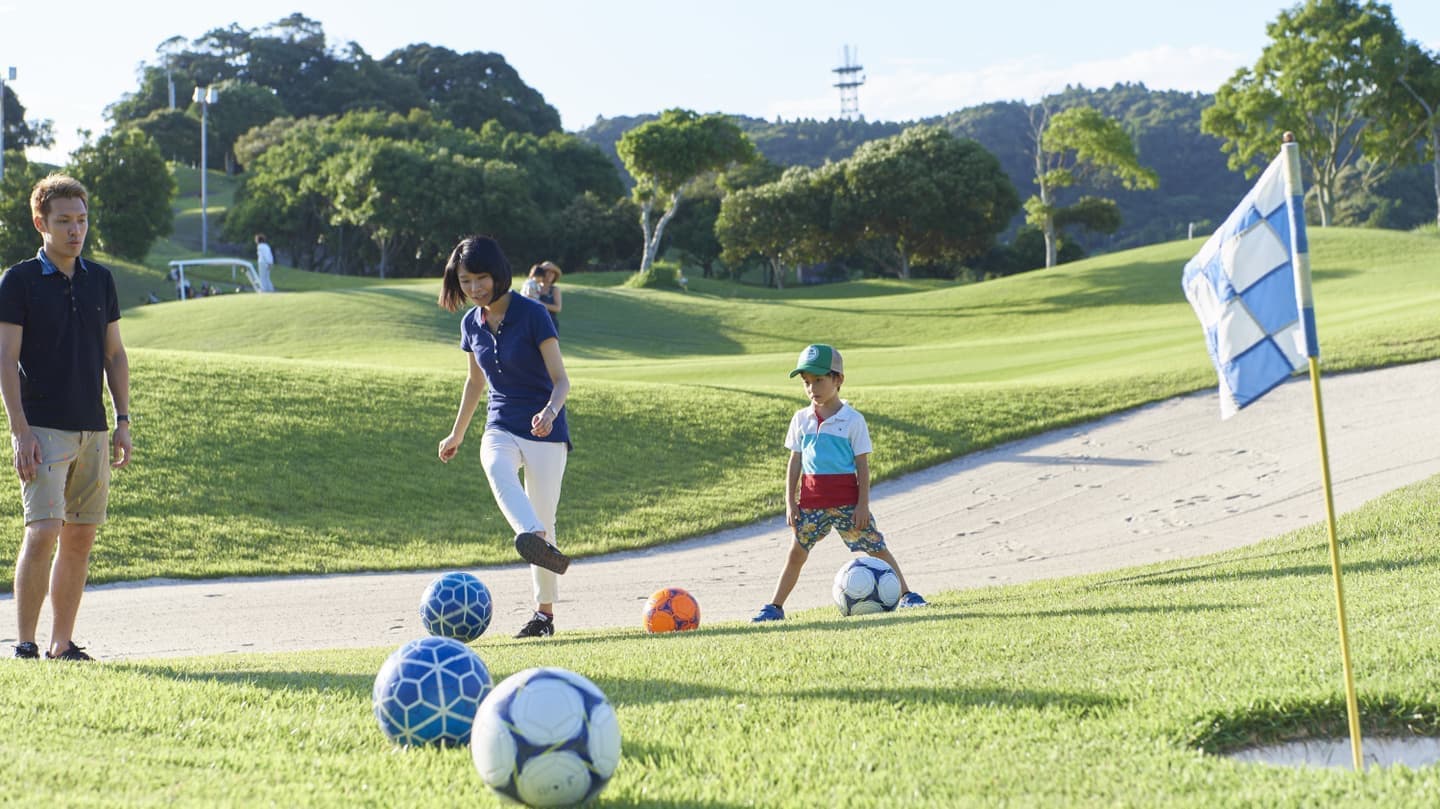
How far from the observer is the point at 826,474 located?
916cm

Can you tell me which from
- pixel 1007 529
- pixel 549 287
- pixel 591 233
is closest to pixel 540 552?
pixel 1007 529

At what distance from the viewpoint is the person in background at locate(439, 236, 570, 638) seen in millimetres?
7875

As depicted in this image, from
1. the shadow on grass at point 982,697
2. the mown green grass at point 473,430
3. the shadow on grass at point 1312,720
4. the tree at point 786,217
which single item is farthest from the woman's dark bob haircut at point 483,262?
the tree at point 786,217

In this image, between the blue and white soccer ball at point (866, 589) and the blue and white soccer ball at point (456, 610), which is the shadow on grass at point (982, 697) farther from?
the blue and white soccer ball at point (866, 589)

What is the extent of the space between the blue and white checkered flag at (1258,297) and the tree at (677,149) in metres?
50.3

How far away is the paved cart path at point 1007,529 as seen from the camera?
10.4 meters

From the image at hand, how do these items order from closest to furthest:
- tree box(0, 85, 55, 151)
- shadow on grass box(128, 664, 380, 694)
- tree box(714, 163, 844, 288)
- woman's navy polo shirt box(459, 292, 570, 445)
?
shadow on grass box(128, 664, 380, 694) < woman's navy polo shirt box(459, 292, 570, 445) < tree box(714, 163, 844, 288) < tree box(0, 85, 55, 151)

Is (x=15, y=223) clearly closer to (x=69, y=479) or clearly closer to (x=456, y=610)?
(x=69, y=479)

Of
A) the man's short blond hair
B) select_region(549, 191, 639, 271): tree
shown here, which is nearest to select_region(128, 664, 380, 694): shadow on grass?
the man's short blond hair

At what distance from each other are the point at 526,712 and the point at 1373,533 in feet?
27.5

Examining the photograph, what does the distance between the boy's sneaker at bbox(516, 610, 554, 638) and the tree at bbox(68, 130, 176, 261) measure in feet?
193

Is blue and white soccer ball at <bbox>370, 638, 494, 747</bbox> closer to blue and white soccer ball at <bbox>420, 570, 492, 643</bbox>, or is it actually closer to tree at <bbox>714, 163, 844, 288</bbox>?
blue and white soccer ball at <bbox>420, 570, 492, 643</bbox>

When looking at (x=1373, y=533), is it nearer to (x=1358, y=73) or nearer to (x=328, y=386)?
(x=328, y=386)

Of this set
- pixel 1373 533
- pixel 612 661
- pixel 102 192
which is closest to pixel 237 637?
pixel 612 661
